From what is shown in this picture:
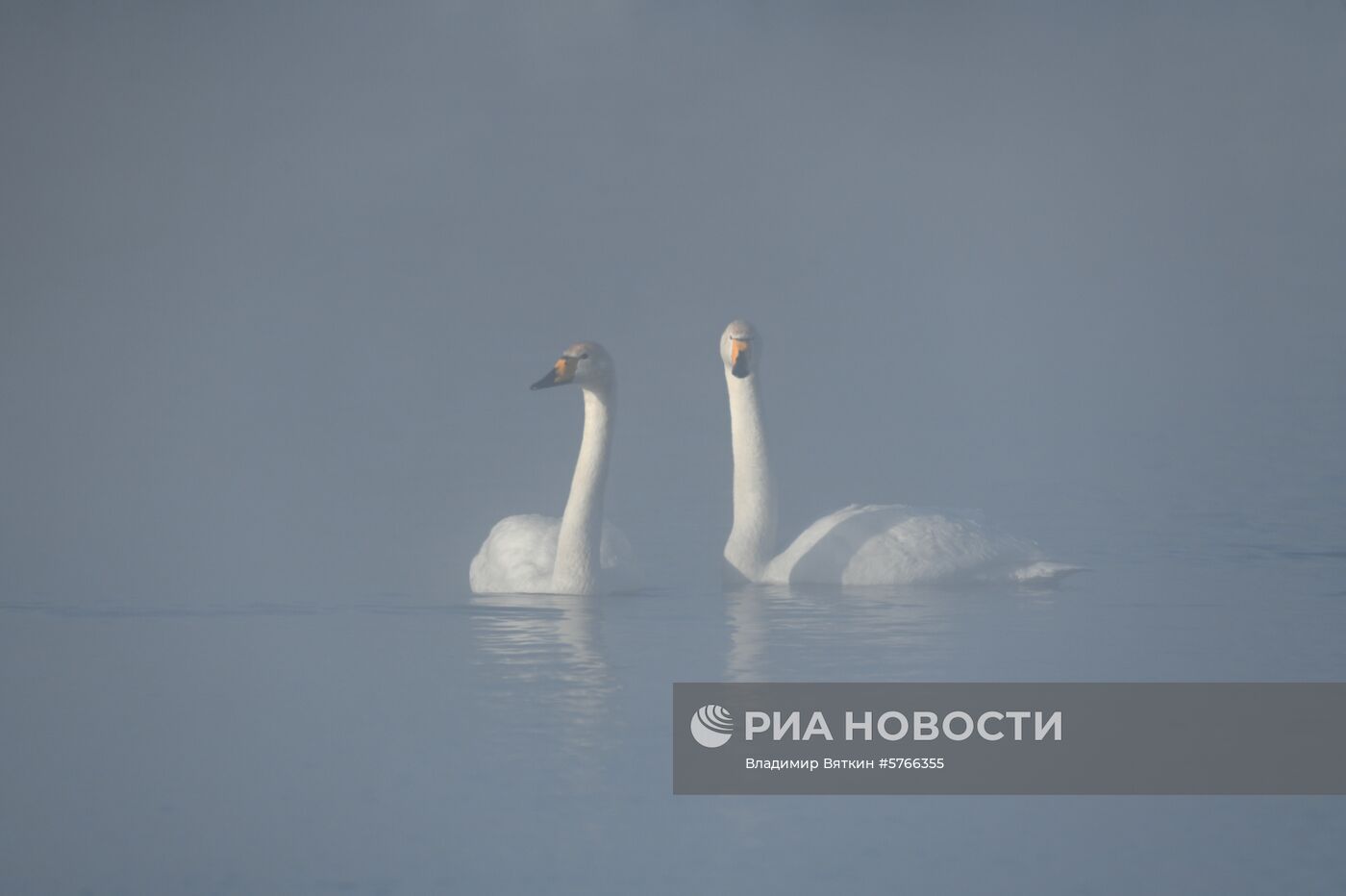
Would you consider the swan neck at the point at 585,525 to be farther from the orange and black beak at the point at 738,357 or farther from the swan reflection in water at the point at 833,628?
the orange and black beak at the point at 738,357

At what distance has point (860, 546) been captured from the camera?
→ 838cm

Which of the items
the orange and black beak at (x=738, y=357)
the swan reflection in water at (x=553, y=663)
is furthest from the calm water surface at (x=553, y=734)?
the orange and black beak at (x=738, y=357)

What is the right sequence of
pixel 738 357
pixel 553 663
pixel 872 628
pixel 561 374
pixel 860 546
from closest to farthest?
pixel 553 663 → pixel 872 628 → pixel 561 374 → pixel 860 546 → pixel 738 357

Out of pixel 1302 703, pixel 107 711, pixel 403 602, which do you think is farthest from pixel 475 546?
pixel 1302 703

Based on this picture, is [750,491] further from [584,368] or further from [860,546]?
[584,368]

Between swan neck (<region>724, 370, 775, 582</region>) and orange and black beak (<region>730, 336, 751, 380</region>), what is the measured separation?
161mm

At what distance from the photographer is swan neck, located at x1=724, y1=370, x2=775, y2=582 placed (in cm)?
875

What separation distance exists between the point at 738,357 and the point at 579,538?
1213mm

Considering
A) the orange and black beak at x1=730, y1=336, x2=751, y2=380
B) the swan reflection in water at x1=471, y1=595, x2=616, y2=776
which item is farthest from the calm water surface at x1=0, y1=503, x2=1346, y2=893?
the orange and black beak at x1=730, y1=336, x2=751, y2=380

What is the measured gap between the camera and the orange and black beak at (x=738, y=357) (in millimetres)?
8750

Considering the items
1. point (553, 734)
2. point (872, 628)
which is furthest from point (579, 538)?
point (553, 734)

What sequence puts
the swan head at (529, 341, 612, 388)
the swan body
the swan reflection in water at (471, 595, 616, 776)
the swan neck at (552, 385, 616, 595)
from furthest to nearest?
the swan body, the swan head at (529, 341, 612, 388), the swan neck at (552, 385, 616, 595), the swan reflection in water at (471, 595, 616, 776)

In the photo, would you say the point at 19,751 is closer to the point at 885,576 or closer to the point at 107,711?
the point at 107,711

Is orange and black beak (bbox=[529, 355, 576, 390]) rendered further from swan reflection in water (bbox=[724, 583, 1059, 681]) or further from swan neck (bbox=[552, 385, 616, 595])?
swan reflection in water (bbox=[724, 583, 1059, 681])
